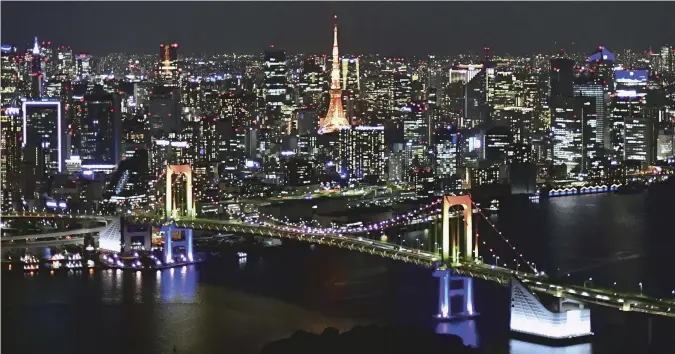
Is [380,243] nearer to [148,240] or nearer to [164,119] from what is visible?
[148,240]

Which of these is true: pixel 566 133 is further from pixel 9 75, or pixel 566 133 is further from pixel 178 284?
pixel 178 284

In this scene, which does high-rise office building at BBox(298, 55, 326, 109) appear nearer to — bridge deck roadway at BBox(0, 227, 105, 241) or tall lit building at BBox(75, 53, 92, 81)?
tall lit building at BBox(75, 53, 92, 81)

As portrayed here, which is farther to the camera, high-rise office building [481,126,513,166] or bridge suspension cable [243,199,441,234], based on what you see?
high-rise office building [481,126,513,166]

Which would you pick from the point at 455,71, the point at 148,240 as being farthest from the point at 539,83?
the point at 148,240

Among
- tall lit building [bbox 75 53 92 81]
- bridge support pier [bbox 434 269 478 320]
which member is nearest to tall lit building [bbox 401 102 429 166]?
tall lit building [bbox 75 53 92 81]

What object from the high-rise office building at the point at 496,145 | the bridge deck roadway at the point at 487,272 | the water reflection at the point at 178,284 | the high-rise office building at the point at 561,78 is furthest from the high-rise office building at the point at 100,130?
the water reflection at the point at 178,284

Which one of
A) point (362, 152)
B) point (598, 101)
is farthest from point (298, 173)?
point (598, 101)
